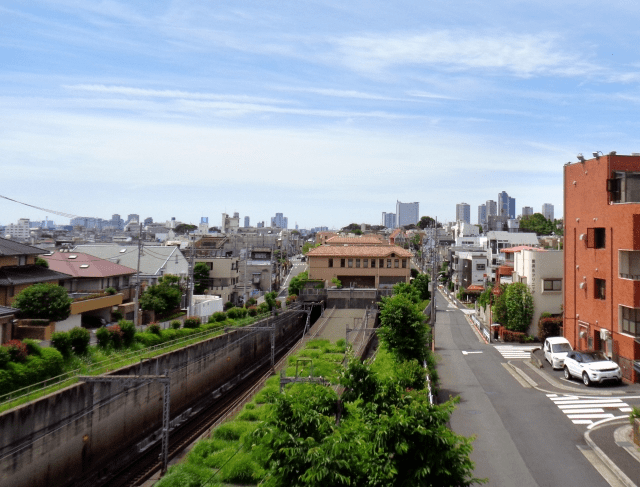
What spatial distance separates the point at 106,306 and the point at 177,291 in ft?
19.2

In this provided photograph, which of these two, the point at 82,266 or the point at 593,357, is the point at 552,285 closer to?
the point at 593,357

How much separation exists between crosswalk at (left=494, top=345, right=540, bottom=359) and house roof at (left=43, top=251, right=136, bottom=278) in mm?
28597

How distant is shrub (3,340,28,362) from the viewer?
19828 mm

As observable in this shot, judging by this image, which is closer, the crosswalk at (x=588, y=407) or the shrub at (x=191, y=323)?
the crosswalk at (x=588, y=407)

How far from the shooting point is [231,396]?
32156mm

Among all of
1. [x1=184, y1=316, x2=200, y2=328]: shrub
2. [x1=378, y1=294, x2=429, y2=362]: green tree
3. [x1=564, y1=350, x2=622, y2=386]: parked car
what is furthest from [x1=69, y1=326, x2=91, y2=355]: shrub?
[x1=564, y1=350, x2=622, y2=386]: parked car

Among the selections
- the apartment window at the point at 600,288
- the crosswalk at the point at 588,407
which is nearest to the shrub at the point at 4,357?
the crosswalk at the point at 588,407

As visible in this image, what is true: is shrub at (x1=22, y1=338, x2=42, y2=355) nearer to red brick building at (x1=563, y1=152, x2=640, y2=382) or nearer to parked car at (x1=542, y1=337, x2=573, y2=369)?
parked car at (x1=542, y1=337, x2=573, y2=369)

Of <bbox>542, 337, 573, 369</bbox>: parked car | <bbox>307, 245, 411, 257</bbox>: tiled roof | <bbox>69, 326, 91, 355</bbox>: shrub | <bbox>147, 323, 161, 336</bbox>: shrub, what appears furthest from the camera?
<bbox>307, 245, 411, 257</bbox>: tiled roof

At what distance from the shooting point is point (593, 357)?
80.7 feet

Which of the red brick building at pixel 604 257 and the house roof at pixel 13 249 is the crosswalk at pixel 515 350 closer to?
the red brick building at pixel 604 257

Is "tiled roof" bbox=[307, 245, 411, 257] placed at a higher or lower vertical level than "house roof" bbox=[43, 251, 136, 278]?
higher

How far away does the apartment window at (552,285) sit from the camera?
37.4 m

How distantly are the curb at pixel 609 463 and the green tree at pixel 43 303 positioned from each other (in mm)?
24383
